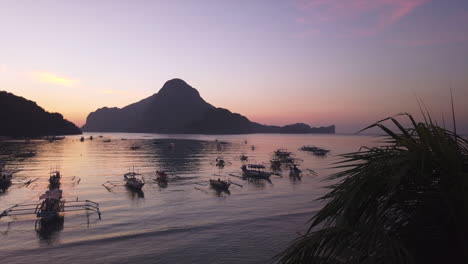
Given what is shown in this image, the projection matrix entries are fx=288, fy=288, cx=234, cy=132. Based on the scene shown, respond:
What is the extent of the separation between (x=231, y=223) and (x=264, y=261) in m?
10.9

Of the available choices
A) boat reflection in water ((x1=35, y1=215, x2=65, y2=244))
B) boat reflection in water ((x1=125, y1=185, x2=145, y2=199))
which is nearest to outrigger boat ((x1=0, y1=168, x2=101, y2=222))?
boat reflection in water ((x1=35, y1=215, x2=65, y2=244))

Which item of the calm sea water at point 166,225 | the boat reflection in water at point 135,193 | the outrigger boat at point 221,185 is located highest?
the outrigger boat at point 221,185

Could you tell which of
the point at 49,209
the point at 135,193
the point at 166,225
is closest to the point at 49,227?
the point at 49,209

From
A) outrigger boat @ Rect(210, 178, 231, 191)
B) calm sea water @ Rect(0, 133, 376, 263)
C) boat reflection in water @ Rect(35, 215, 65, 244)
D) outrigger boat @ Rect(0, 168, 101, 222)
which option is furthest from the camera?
outrigger boat @ Rect(210, 178, 231, 191)

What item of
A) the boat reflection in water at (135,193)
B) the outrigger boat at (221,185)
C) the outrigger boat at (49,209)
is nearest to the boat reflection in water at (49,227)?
the outrigger boat at (49,209)

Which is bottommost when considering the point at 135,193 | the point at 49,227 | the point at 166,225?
the point at 166,225

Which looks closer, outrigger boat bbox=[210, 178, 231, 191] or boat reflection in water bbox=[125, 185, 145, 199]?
boat reflection in water bbox=[125, 185, 145, 199]

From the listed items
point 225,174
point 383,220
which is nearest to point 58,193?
point 225,174

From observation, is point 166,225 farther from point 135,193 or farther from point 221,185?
point 221,185

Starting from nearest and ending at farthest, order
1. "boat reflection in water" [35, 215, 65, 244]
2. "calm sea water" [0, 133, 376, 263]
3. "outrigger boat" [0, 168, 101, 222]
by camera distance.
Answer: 1. "calm sea water" [0, 133, 376, 263]
2. "boat reflection in water" [35, 215, 65, 244]
3. "outrigger boat" [0, 168, 101, 222]

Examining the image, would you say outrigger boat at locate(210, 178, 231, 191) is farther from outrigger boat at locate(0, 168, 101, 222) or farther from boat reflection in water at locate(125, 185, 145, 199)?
outrigger boat at locate(0, 168, 101, 222)

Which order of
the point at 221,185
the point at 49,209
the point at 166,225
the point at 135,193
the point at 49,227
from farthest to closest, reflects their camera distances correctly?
the point at 221,185 < the point at 135,193 < the point at 49,209 < the point at 166,225 < the point at 49,227

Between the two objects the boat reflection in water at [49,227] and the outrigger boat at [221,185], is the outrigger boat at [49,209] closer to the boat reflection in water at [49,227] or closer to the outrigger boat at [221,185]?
the boat reflection in water at [49,227]

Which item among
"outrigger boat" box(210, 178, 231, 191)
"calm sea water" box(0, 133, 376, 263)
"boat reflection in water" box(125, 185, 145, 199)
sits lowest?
"calm sea water" box(0, 133, 376, 263)
